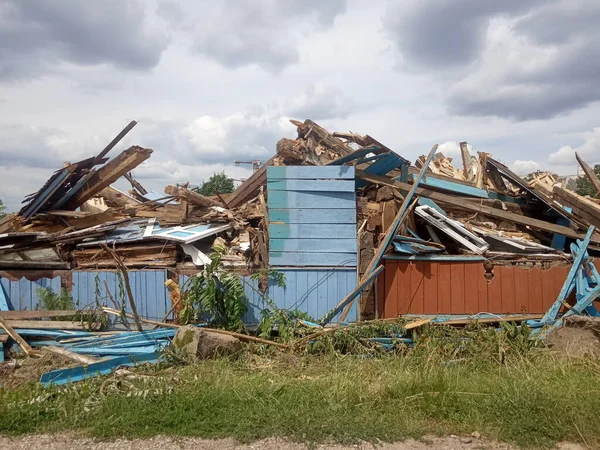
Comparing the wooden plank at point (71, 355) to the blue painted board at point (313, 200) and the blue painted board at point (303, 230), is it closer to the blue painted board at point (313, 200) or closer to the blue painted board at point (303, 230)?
the blue painted board at point (303, 230)

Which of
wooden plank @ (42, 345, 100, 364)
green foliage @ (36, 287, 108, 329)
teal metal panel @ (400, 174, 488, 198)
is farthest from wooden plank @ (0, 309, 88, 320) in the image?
teal metal panel @ (400, 174, 488, 198)

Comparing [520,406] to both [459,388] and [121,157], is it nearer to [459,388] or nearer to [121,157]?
[459,388]

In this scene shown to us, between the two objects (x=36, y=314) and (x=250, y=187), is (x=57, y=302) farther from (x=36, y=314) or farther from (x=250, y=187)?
(x=250, y=187)

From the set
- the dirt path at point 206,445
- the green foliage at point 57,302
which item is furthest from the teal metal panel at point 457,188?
the green foliage at point 57,302

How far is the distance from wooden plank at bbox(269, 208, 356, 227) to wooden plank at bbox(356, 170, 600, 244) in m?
0.95

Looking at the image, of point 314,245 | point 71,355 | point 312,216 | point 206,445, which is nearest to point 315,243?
point 314,245

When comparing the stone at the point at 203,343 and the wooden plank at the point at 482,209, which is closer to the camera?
the stone at the point at 203,343

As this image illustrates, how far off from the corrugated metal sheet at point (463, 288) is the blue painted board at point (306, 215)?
1.22 m

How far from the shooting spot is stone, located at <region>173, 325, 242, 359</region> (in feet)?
21.4

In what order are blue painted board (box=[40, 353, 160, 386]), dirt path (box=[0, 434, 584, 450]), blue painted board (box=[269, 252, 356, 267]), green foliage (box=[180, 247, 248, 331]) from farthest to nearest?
blue painted board (box=[269, 252, 356, 267])
green foliage (box=[180, 247, 248, 331])
blue painted board (box=[40, 353, 160, 386])
dirt path (box=[0, 434, 584, 450])

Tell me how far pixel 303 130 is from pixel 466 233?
3869mm

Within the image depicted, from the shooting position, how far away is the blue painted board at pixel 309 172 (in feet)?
26.8

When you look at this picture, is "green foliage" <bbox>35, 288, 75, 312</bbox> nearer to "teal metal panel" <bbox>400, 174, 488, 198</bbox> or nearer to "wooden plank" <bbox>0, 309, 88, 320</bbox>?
"wooden plank" <bbox>0, 309, 88, 320</bbox>

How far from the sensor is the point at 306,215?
8.18 meters
